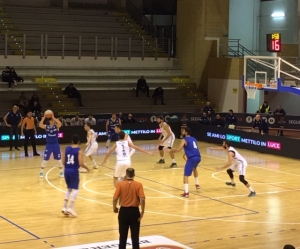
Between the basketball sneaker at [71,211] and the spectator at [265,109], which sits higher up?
the spectator at [265,109]

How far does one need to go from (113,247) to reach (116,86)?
23.0m

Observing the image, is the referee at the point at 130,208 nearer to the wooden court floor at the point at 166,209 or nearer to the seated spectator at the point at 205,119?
the wooden court floor at the point at 166,209

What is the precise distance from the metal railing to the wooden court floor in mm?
11700

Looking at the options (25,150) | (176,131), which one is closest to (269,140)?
(176,131)

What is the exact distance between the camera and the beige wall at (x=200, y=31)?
118 feet

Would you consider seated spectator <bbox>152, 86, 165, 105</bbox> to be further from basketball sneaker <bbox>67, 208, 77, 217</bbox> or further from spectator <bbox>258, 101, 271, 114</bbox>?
basketball sneaker <bbox>67, 208, 77, 217</bbox>

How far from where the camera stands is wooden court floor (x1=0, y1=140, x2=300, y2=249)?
13.0 meters

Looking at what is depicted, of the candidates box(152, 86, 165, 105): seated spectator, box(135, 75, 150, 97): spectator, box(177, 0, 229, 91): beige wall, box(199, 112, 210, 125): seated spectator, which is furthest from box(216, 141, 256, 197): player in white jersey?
box(177, 0, 229, 91): beige wall

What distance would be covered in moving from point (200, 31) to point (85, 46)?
6591 mm

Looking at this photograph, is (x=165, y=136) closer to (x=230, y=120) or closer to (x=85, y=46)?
(x=230, y=120)

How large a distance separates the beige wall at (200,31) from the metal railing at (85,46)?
4.03 feet

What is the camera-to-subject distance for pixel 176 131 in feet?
101

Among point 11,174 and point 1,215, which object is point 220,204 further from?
point 11,174

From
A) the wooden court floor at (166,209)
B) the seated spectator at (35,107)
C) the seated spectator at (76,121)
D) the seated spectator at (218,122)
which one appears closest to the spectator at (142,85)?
the seated spectator at (218,122)
